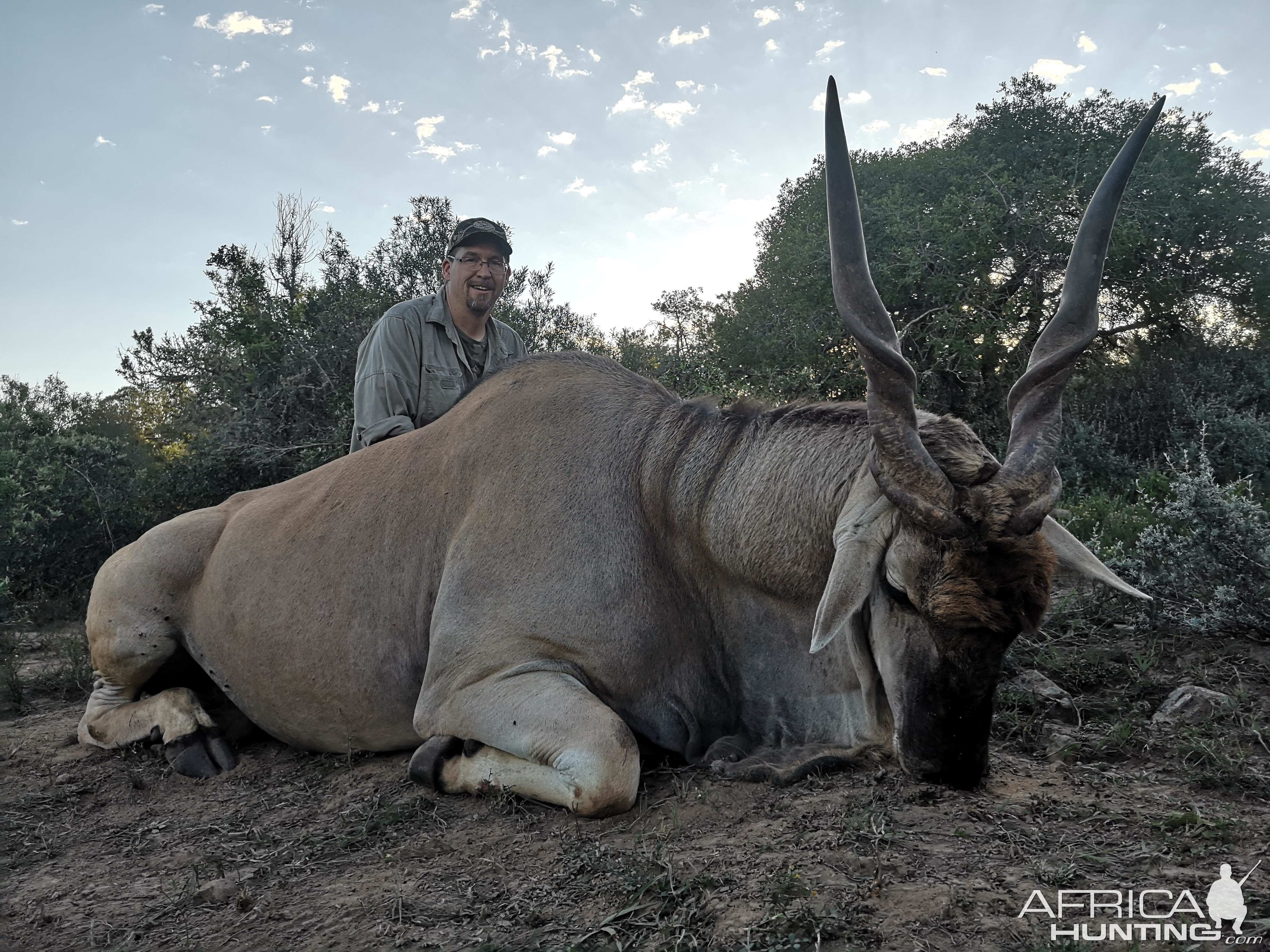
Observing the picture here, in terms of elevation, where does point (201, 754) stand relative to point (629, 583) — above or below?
below

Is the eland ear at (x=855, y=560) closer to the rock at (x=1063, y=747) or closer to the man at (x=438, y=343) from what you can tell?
the rock at (x=1063, y=747)

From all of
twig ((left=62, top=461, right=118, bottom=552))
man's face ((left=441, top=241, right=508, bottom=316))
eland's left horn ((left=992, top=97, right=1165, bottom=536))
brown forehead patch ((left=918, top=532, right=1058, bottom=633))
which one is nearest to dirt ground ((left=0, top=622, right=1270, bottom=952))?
brown forehead patch ((left=918, top=532, right=1058, bottom=633))

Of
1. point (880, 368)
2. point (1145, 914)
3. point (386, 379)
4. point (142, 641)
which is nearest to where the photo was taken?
point (1145, 914)

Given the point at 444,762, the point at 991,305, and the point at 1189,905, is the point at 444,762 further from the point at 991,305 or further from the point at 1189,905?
the point at 991,305

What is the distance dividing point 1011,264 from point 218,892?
10202 mm

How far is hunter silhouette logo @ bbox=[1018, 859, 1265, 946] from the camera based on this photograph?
187 cm

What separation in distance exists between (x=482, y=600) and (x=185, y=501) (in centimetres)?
761

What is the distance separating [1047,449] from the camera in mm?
2836

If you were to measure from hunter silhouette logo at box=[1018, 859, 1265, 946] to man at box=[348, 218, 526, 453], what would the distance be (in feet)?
14.2

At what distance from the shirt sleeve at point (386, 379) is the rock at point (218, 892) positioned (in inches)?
121

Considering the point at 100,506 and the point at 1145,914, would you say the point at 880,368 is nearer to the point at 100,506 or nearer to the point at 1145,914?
the point at 1145,914

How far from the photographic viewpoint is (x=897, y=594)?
9.27ft

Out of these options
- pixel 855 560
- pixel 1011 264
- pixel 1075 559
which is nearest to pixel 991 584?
pixel 855 560

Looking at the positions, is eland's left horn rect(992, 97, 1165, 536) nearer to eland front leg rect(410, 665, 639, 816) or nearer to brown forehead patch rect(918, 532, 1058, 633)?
brown forehead patch rect(918, 532, 1058, 633)
